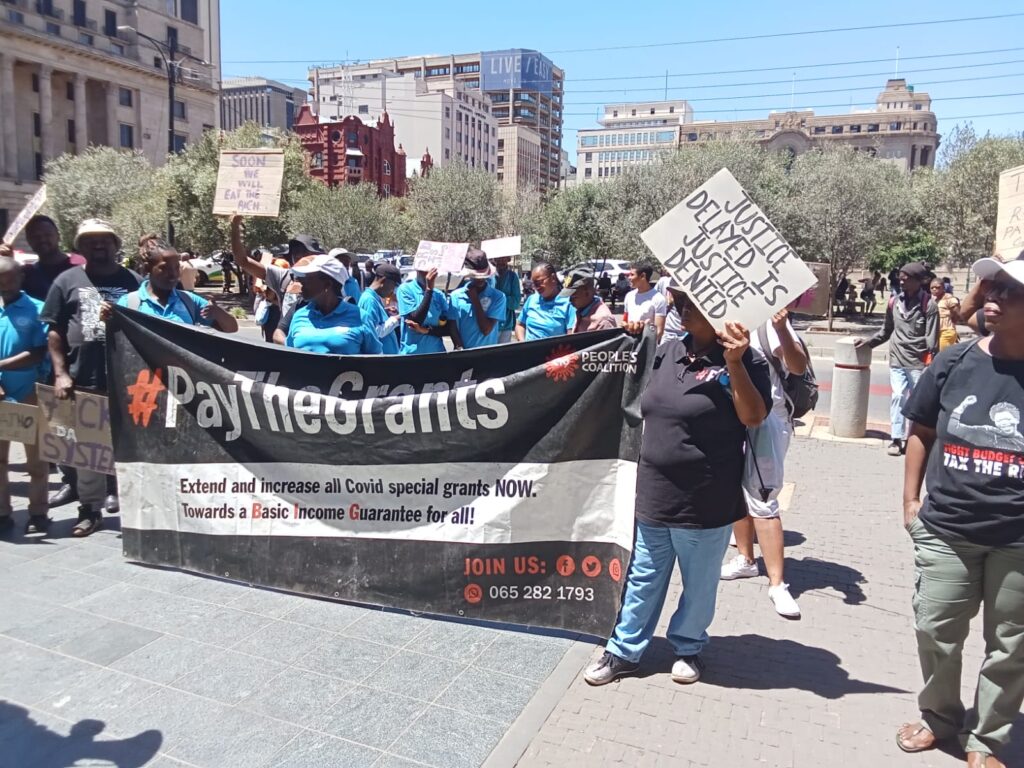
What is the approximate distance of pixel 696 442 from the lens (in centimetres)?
339

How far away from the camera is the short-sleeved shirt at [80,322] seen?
209 inches

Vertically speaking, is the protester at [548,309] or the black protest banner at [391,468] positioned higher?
the protester at [548,309]

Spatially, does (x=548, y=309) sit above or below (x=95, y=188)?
below

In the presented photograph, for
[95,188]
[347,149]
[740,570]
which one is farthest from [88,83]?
[740,570]

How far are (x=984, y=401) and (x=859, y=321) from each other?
2954 centimetres

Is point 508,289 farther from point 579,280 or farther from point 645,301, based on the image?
point 579,280

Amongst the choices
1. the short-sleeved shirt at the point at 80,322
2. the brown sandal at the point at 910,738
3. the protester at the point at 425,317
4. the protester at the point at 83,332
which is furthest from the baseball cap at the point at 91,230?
the brown sandal at the point at 910,738

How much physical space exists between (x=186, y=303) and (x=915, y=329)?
6.97 m

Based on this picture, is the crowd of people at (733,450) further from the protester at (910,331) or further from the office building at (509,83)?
the office building at (509,83)

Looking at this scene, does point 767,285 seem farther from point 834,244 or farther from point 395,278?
point 834,244

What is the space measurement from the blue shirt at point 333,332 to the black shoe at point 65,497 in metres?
2.79

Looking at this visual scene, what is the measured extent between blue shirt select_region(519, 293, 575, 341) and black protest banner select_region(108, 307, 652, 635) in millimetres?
2816

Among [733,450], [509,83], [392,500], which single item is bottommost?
[392,500]

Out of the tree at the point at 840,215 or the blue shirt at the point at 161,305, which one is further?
the tree at the point at 840,215
